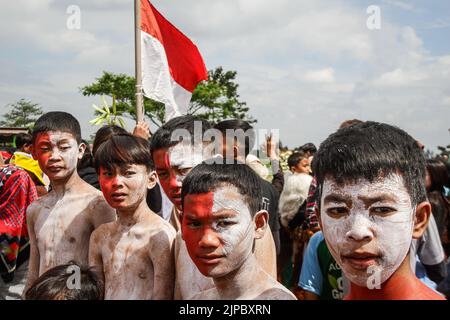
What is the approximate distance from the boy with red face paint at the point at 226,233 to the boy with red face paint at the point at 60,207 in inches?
41.1

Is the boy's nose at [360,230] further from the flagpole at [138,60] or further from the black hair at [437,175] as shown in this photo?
the flagpole at [138,60]

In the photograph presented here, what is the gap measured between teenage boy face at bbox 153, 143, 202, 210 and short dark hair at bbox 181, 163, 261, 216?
41cm

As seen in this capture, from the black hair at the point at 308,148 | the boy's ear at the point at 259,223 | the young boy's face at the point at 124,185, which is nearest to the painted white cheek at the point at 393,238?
the boy's ear at the point at 259,223

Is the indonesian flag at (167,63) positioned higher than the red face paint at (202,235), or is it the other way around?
the indonesian flag at (167,63)

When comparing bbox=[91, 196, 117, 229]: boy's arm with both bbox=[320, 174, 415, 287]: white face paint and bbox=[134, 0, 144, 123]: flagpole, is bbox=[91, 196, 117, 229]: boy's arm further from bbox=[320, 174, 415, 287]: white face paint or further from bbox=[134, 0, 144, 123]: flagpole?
bbox=[134, 0, 144, 123]: flagpole

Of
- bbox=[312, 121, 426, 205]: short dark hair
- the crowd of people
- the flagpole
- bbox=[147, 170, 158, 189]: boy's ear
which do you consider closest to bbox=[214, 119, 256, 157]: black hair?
the crowd of people

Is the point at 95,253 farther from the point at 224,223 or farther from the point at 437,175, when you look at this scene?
the point at 437,175

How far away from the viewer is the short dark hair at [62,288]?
6.39ft

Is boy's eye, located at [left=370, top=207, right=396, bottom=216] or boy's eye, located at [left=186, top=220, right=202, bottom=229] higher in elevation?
boy's eye, located at [left=370, top=207, right=396, bottom=216]

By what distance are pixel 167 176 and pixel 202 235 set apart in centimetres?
69

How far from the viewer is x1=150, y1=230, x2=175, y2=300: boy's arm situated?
2.27 meters

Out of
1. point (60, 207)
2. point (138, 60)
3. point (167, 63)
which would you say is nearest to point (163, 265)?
point (60, 207)

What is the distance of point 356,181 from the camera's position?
1498mm
